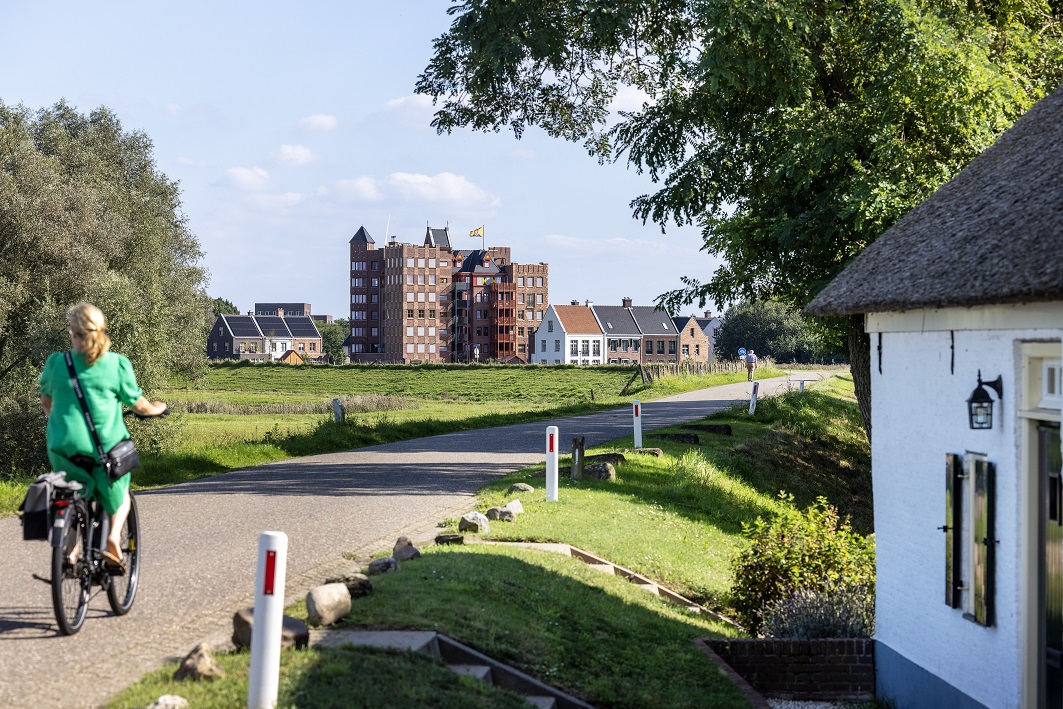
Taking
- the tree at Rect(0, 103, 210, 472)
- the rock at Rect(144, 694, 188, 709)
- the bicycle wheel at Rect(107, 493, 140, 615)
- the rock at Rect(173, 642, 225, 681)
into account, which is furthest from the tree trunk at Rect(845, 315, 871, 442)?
the tree at Rect(0, 103, 210, 472)

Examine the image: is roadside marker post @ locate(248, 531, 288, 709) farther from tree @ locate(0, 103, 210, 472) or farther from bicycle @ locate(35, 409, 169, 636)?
tree @ locate(0, 103, 210, 472)

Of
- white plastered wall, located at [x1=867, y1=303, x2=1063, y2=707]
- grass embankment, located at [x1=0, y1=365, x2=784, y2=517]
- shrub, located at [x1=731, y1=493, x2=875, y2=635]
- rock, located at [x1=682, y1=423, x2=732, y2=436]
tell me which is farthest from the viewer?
rock, located at [x1=682, y1=423, x2=732, y2=436]

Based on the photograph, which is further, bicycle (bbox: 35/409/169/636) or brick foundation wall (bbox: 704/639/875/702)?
brick foundation wall (bbox: 704/639/875/702)

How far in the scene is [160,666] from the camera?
6.58m

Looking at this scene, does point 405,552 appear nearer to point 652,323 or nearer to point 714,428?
point 714,428

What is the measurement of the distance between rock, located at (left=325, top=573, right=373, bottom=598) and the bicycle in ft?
5.02

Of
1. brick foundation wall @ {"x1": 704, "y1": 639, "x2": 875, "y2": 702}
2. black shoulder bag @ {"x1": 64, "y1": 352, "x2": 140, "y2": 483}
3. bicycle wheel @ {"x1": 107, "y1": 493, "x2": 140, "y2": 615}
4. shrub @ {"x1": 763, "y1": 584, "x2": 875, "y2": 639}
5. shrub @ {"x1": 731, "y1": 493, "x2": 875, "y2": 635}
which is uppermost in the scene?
black shoulder bag @ {"x1": 64, "y1": 352, "x2": 140, "y2": 483}

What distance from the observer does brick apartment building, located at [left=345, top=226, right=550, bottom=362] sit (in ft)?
472

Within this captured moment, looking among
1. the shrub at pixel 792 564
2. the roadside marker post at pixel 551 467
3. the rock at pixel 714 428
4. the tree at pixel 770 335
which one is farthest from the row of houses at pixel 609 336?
the shrub at pixel 792 564

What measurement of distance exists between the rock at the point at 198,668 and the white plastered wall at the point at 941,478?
5.59 metres

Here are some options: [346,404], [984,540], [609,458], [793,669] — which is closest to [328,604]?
[793,669]

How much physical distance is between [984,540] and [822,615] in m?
2.63

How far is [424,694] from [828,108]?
14.7 meters

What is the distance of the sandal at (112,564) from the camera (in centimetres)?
731
